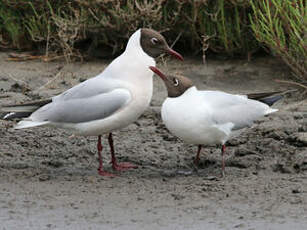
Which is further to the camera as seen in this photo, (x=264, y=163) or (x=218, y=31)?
(x=218, y=31)

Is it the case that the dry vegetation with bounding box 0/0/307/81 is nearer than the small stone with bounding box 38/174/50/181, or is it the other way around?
the small stone with bounding box 38/174/50/181

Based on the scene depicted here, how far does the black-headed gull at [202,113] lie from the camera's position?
211 inches

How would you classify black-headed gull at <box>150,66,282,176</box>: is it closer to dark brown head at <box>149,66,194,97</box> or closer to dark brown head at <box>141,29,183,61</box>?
dark brown head at <box>149,66,194,97</box>

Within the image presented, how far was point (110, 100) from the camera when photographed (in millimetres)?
5473

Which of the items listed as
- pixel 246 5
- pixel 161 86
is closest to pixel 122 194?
pixel 161 86

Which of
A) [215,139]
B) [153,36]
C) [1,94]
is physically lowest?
[1,94]

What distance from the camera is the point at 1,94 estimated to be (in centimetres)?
767

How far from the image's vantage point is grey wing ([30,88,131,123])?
5.48 metres

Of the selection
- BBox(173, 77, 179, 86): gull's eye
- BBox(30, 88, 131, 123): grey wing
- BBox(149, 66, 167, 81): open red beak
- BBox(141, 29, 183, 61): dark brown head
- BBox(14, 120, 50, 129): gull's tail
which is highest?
BBox(141, 29, 183, 61): dark brown head

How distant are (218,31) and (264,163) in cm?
280

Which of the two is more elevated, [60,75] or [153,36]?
[153,36]

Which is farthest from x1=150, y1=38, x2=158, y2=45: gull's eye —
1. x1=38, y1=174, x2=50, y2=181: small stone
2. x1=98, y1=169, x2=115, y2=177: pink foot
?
x1=38, y1=174, x2=50, y2=181: small stone

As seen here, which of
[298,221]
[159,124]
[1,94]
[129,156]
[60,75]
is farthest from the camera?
[60,75]

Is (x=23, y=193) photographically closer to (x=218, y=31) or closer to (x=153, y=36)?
(x=153, y=36)
